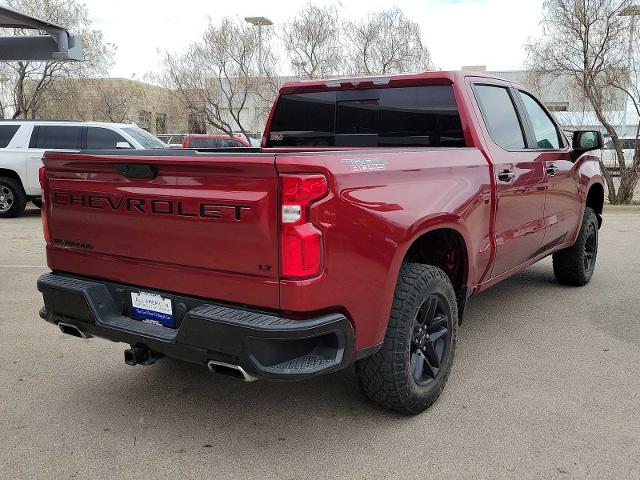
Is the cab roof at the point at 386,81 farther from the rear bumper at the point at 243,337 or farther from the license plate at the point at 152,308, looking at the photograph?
the license plate at the point at 152,308

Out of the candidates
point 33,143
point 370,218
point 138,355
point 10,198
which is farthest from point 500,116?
point 10,198

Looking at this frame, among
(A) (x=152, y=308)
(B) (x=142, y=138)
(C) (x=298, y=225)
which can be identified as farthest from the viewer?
→ (B) (x=142, y=138)

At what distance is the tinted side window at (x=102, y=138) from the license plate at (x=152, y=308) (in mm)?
9305

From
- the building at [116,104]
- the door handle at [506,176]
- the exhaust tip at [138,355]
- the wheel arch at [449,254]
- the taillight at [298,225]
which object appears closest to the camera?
the taillight at [298,225]

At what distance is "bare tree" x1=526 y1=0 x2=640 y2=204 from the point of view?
1731 cm

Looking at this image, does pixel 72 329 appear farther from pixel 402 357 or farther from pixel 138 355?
pixel 402 357

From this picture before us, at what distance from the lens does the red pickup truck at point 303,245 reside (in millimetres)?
2611

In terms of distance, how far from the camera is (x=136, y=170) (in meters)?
2.98

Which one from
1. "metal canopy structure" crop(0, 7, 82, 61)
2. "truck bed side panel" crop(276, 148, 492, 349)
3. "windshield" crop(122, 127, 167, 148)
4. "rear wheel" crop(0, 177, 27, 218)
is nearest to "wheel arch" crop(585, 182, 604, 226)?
"truck bed side panel" crop(276, 148, 492, 349)

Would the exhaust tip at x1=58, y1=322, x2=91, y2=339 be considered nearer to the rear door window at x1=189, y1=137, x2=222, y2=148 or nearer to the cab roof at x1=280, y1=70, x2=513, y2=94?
the cab roof at x1=280, y1=70, x2=513, y2=94

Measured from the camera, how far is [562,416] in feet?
11.1

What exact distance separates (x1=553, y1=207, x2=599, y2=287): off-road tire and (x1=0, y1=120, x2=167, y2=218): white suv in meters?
8.27

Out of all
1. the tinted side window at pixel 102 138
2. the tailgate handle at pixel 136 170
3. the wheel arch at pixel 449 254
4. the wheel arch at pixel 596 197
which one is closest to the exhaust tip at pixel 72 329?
the tailgate handle at pixel 136 170

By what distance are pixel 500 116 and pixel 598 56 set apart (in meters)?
15.4
